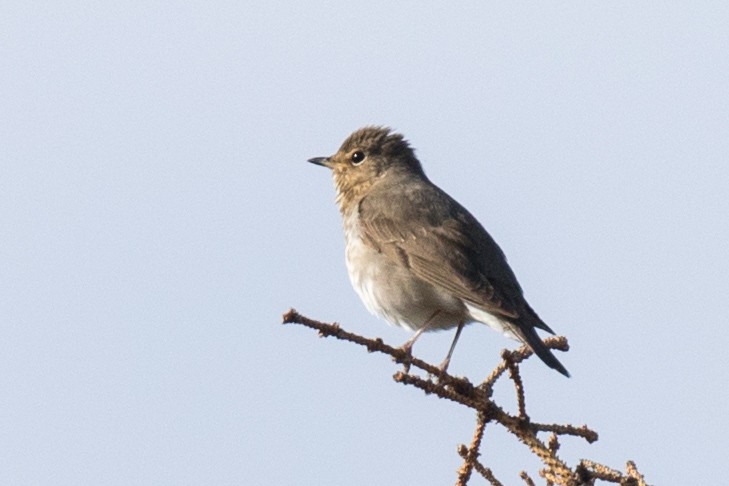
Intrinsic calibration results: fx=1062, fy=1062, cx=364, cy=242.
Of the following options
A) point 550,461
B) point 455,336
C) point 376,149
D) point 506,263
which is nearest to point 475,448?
point 550,461

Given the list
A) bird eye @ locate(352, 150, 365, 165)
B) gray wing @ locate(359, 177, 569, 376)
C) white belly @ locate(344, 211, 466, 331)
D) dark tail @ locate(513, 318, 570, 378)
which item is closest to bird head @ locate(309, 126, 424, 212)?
bird eye @ locate(352, 150, 365, 165)

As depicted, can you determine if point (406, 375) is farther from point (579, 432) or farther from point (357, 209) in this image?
point (357, 209)

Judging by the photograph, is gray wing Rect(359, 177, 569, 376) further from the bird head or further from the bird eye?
the bird eye

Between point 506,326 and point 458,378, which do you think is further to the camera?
point 506,326

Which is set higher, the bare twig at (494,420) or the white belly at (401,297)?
the white belly at (401,297)

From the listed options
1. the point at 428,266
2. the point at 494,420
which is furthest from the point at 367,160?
the point at 494,420

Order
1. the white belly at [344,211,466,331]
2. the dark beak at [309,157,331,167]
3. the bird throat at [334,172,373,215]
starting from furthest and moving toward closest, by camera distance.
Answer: the dark beak at [309,157,331,167], the bird throat at [334,172,373,215], the white belly at [344,211,466,331]

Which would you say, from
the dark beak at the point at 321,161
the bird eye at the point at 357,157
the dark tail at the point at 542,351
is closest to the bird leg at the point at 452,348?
the dark tail at the point at 542,351

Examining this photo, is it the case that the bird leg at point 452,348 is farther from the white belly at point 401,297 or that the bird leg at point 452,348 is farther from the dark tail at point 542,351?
the dark tail at point 542,351
